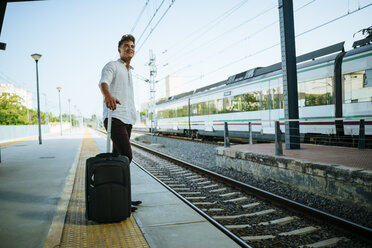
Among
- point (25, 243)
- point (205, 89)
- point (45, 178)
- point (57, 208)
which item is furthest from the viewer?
point (205, 89)

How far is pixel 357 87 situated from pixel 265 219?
22.5 feet

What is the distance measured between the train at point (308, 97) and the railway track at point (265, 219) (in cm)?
161

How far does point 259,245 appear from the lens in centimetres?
293

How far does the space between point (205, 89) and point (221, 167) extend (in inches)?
484

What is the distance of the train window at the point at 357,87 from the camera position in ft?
27.6

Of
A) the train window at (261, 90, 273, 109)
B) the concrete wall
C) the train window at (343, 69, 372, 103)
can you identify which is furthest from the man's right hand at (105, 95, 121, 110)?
the train window at (261, 90, 273, 109)

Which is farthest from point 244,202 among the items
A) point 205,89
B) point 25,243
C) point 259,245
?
point 205,89

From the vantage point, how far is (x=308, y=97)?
10.4 meters

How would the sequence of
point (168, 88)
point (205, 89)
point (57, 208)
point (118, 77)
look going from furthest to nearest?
point (168, 88)
point (205, 89)
point (57, 208)
point (118, 77)

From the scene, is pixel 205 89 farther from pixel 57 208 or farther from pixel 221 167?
pixel 57 208

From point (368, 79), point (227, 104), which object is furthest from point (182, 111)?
point (368, 79)

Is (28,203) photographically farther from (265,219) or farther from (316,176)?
(316,176)

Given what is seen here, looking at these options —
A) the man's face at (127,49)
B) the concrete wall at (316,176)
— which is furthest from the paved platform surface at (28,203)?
the concrete wall at (316,176)

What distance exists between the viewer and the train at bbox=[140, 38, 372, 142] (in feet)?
28.2
